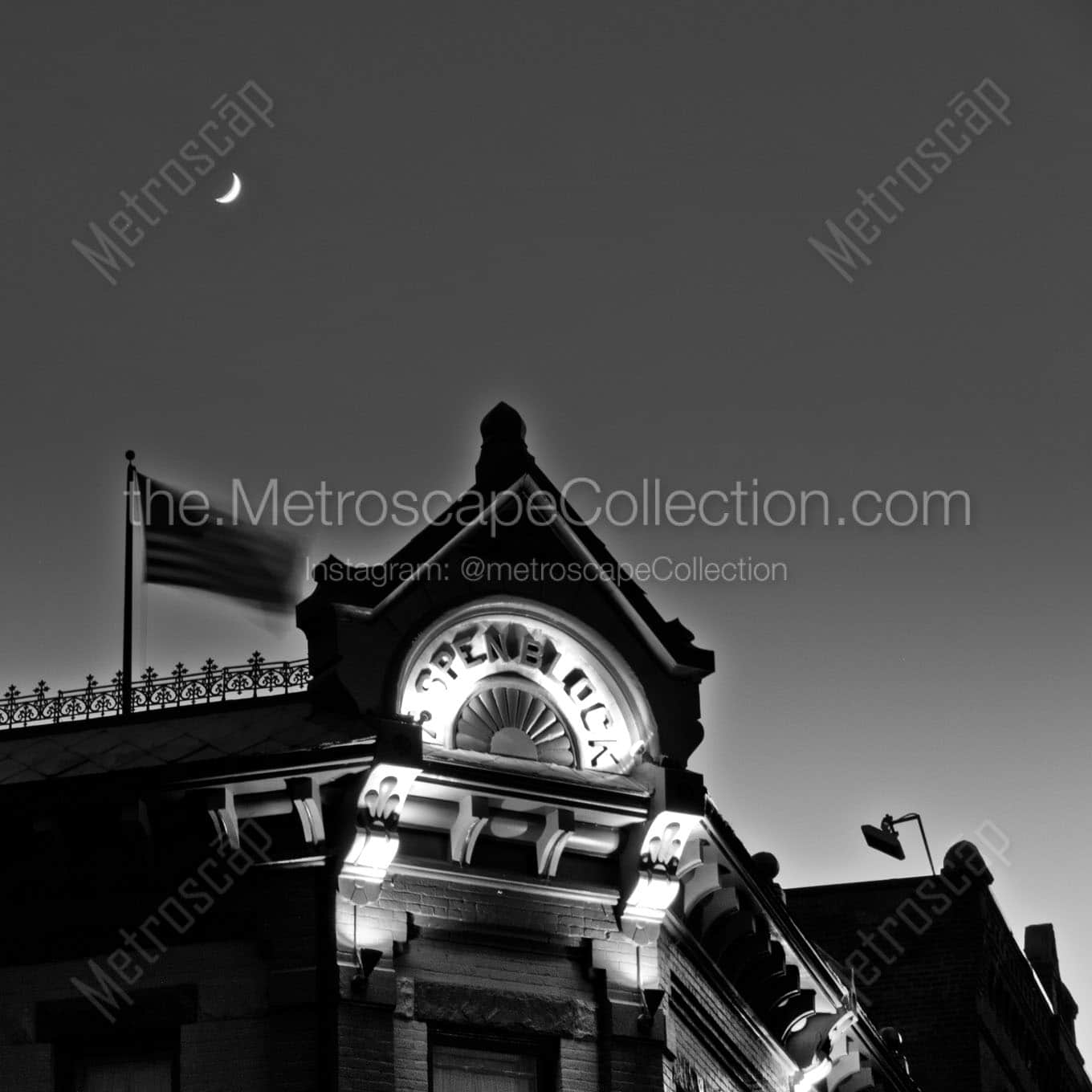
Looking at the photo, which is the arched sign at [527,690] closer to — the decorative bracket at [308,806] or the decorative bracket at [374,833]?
the decorative bracket at [374,833]

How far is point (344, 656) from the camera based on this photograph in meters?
22.8

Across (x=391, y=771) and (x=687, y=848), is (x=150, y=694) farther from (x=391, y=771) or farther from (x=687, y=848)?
(x=687, y=848)

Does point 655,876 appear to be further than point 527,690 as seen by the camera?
No

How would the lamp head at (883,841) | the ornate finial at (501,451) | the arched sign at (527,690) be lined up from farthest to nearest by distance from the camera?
the lamp head at (883,841) → the ornate finial at (501,451) → the arched sign at (527,690)

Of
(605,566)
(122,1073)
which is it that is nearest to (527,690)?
(605,566)

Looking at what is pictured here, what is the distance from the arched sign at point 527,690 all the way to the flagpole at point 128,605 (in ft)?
9.93

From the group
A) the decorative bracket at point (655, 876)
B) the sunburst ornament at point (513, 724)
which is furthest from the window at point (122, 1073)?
the decorative bracket at point (655, 876)

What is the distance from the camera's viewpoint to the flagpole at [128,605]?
2381cm

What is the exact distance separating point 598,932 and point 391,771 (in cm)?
310

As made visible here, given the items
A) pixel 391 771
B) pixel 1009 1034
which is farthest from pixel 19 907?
pixel 1009 1034

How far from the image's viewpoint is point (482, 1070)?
73.4 feet

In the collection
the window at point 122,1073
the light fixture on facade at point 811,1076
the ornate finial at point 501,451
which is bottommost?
the window at point 122,1073

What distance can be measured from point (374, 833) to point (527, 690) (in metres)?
2.92

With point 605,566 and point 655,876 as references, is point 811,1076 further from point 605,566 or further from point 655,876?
point 605,566
